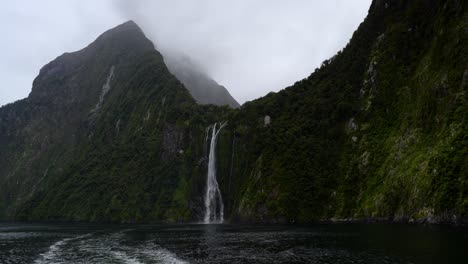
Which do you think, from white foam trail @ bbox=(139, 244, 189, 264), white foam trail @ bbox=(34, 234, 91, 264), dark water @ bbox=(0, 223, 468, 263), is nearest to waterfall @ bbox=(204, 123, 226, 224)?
dark water @ bbox=(0, 223, 468, 263)

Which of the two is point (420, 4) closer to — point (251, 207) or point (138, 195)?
point (251, 207)

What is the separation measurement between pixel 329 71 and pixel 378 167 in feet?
189

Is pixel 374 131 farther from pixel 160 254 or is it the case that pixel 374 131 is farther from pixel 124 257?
pixel 124 257

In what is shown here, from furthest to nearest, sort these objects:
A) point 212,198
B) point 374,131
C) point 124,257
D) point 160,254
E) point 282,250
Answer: point 212,198
point 374,131
point 160,254
point 124,257
point 282,250

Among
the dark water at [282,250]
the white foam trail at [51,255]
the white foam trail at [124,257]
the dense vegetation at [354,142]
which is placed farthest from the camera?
the dense vegetation at [354,142]

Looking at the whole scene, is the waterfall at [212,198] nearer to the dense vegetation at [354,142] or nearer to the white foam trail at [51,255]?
the dense vegetation at [354,142]

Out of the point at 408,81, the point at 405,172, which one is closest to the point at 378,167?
the point at 405,172

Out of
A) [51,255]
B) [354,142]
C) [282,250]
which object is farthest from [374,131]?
[51,255]

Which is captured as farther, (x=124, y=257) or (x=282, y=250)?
(x=124, y=257)

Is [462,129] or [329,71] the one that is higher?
[329,71]

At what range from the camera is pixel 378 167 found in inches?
4323

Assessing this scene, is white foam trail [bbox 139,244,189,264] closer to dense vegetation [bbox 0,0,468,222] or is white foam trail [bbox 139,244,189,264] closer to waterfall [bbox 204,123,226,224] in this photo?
dense vegetation [bbox 0,0,468,222]

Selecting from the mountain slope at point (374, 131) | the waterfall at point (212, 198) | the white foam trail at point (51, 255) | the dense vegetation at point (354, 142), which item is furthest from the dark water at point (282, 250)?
the waterfall at point (212, 198)

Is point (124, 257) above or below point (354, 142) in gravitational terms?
below
